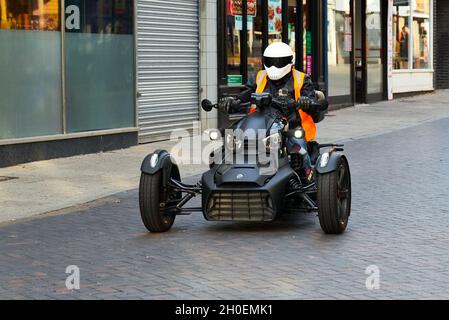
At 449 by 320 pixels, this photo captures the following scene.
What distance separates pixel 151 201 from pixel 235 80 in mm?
10787

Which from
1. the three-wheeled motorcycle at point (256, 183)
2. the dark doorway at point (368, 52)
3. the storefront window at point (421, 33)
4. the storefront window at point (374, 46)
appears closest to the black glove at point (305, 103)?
the three-wheeled motorcycle at point (256, 183)

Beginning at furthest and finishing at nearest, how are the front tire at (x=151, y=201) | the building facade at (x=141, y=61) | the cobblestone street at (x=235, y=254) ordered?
1. the building facade at (x=141, y=61)
2. the front tire at (x=151, y=201)
3. the cobblestone street at (x=235, y=254)

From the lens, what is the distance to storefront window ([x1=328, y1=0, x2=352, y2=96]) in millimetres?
23562

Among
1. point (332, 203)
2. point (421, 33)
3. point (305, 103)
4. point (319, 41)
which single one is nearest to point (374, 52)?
point (421, 33)

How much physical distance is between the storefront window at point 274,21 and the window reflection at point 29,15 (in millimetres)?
7385

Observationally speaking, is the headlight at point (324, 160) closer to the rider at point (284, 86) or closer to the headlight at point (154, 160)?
the rider at point (284, 86)

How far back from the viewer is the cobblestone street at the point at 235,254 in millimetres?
6582

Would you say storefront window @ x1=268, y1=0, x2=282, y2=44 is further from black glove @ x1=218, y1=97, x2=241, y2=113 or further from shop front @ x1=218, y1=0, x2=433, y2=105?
black glove @ x1=218, y1=97, x2=241, y2=113

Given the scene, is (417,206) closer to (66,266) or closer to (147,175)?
(147,175)

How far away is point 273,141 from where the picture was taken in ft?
28.5

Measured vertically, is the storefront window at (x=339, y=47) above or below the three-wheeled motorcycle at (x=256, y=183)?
above

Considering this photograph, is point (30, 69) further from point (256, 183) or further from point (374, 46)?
point (374, 46)

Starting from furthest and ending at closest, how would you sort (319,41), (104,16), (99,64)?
(319,41) < (104,16) < (99,64)
